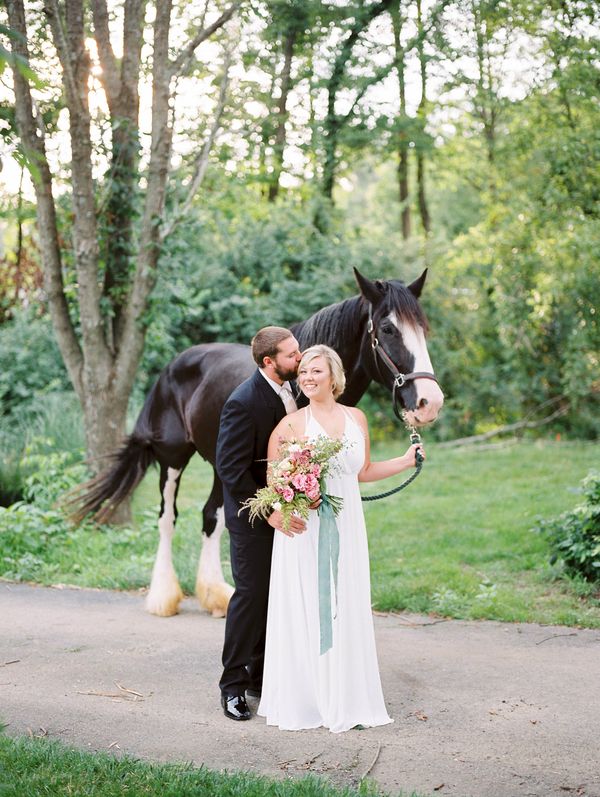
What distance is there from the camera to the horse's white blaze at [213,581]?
20.7 feet

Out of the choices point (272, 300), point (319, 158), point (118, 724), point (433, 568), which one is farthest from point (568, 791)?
point (319, 158)

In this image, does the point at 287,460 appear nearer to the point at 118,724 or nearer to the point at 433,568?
the point at 118,724

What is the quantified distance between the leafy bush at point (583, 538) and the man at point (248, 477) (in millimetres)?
3125

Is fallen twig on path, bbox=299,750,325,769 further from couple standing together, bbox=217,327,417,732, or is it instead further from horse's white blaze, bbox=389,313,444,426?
horse's white blaze, bbox=389,313,444,426

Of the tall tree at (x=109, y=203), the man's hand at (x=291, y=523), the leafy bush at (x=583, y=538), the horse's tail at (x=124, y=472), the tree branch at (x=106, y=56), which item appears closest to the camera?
the man's hand at (x=291, y=523)

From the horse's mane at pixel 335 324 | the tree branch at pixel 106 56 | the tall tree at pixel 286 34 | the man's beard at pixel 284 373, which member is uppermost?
the tall tree at pixel 286 34

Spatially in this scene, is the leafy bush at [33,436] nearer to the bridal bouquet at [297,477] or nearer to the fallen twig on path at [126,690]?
the fallen twig on path at [126,690]

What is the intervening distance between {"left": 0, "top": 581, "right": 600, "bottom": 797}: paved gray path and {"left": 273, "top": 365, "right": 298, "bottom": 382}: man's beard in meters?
1.70

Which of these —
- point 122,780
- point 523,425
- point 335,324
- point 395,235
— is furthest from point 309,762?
point 395,235

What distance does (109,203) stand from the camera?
8344 millimetres

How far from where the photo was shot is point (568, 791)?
341 centimetres

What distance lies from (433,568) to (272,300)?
27.2 feet

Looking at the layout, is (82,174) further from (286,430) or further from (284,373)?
(286,430)

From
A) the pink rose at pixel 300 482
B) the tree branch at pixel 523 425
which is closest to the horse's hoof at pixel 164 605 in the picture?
the pink rose at pixel 300 482
